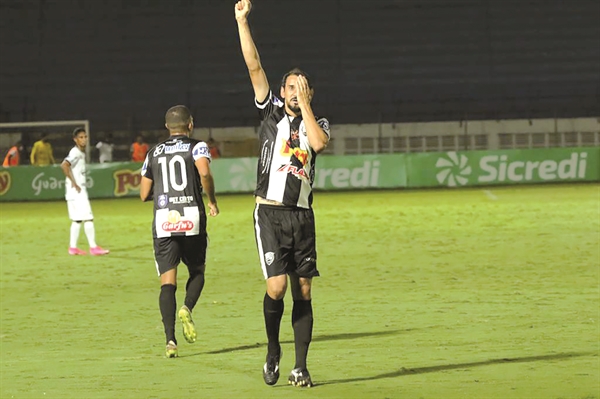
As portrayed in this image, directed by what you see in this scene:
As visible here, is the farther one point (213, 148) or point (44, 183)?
point (213, 148)

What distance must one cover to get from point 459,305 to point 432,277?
235cm

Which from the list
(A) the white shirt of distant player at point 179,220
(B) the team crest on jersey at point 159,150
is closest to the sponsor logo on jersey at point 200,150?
(A) the white shirt of distant player at point 179,220

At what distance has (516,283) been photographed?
41.6 feet

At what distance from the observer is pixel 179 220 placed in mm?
8812

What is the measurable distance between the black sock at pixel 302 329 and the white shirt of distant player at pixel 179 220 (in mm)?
1690

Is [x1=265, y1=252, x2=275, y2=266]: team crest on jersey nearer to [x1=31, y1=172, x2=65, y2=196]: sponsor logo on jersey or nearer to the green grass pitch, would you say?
the green grass pitch

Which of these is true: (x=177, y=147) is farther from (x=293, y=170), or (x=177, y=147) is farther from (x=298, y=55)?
(x=298, y=55)

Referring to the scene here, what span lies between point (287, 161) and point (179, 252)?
2088mm

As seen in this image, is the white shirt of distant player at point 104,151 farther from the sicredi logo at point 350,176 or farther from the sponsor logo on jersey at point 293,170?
the sponsor logo on jersey at point 293,170

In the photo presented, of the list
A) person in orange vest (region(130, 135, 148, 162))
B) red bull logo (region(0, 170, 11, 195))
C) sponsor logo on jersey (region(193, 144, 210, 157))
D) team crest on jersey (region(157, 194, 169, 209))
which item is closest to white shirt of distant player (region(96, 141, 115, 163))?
person in orange vest (region(130, 135, 148, 162))

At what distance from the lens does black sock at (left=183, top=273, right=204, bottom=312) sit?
911 cm

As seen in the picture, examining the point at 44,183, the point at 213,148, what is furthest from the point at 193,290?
the point at 213,148

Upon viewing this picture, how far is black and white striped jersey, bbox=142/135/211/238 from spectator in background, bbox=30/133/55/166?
21.8 meters

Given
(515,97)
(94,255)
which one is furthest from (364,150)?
(94,255)
